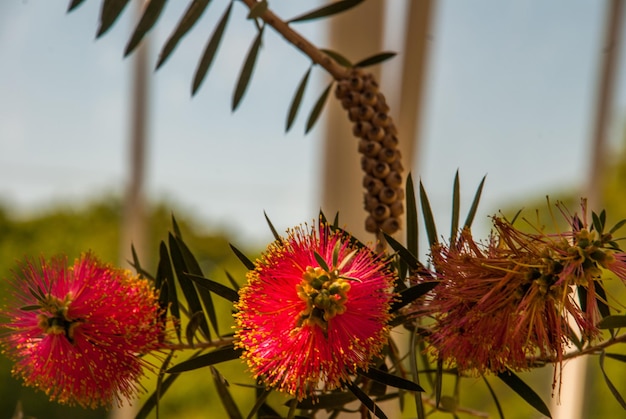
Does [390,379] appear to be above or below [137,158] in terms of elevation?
below

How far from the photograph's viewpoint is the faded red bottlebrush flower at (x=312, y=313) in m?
0.40

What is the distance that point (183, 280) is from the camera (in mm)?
562

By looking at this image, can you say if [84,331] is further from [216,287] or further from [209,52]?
[209,52]

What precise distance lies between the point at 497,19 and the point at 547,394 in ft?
3.23

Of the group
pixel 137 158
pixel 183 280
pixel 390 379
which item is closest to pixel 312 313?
pixel 390 379

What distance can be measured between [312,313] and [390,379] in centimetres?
9

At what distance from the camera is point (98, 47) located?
2246 millimetres

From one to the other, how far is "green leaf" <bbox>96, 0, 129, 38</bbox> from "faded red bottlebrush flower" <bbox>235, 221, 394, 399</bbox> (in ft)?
1.15

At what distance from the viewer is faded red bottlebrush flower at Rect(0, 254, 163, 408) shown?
47cm

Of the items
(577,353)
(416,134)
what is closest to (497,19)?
(416,134)

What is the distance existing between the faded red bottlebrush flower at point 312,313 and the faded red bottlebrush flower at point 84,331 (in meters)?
0.10

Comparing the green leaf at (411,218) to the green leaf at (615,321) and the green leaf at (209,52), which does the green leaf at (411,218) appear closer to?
the green leaf at (615,321)

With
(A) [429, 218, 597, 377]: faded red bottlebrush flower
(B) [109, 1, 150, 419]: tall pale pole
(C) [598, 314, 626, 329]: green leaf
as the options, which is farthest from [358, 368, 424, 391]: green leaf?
(B) [109, 1, 150, 419]: tall pale pole

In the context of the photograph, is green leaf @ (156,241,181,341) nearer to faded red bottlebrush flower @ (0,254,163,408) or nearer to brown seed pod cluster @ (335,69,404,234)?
faded red bottlebrush flower @ (0,254,163,408)
